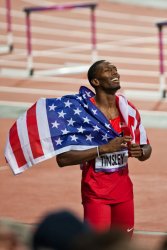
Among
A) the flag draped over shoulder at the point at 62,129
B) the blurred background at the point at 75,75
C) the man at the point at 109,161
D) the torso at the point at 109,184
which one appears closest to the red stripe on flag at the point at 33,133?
the flag draped over shoulder at the point at 62,129

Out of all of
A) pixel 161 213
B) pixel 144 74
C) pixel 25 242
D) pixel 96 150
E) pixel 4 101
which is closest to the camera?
pixel 25 242

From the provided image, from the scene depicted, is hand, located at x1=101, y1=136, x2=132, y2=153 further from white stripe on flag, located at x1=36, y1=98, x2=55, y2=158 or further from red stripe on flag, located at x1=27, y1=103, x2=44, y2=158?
red stripe on flag, located at x1=27, y1=103, x2=44, y2=158

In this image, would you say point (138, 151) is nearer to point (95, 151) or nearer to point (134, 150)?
point (134, 150)

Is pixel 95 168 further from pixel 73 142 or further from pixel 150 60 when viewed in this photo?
pixel 150 60

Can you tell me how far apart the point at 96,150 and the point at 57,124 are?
41 centimetres

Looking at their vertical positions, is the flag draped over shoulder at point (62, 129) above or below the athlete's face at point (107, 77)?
below

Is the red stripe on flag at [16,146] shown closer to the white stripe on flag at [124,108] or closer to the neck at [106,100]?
the neck at [106,100]

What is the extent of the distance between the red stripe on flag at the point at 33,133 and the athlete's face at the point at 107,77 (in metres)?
0.62

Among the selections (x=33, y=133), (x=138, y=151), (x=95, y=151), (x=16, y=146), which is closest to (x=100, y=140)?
(x=95, y=151)

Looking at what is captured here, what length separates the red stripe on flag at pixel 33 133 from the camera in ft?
24.6

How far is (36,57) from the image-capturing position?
69.7 feet

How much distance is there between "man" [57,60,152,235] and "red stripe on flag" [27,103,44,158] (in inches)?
12.6

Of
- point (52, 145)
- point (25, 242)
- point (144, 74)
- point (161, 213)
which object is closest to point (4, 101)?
point (144, 74)

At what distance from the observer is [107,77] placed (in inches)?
280
